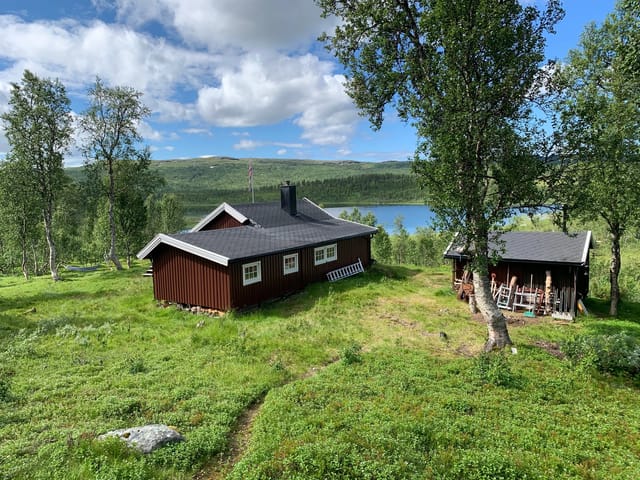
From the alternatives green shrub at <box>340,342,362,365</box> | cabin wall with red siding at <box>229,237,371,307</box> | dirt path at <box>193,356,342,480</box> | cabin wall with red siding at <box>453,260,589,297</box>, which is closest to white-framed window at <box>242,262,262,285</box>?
cabin wall with red siding at <box>229,237,371,307</box>

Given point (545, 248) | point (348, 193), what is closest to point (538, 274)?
point (545, 248)

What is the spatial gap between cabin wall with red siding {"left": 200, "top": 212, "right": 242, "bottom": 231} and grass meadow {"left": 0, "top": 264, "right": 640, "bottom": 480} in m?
8.74

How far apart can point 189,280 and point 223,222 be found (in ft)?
23.4

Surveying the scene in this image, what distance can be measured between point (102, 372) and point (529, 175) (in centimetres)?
1277

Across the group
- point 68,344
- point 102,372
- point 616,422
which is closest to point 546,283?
point 616,422

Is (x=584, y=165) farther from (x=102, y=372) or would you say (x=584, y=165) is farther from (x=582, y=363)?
(x=102, y=372)

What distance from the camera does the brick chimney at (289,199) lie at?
24859 millimetres

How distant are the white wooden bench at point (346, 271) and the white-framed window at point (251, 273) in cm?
569

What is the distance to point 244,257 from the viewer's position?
15.5 m

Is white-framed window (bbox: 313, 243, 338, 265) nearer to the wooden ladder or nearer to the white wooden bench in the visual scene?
the white wooden bench

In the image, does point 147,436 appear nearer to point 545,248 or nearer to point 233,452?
point 233,452

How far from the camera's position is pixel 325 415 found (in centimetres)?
671

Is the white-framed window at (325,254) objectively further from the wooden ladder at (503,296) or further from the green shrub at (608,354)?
the green shrub at (608,354)

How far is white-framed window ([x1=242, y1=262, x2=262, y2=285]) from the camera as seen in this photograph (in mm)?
16078
